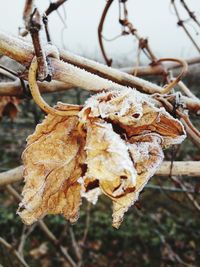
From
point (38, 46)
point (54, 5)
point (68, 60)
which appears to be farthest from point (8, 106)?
point (38, 46)

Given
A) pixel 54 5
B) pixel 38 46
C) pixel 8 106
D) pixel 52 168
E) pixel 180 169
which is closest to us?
pixel 38 46

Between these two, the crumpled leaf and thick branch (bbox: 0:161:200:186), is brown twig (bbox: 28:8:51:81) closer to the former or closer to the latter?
thick branch (bbox: 0:161:200:186)

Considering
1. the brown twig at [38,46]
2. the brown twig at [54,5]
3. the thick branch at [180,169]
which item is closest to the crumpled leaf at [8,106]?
the brown twig at [54,5]

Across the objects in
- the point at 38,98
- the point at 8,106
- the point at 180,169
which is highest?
the point at 38,98

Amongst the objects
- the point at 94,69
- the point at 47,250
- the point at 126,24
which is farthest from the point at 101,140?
the point at 47,250

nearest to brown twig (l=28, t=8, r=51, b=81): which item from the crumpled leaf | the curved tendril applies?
the curved tendril

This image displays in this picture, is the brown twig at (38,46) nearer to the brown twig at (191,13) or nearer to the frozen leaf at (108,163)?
the frozen leaf at (108,163)

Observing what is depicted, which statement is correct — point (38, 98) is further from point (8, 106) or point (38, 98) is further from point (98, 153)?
point (8, 106)

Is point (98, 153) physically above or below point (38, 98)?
below

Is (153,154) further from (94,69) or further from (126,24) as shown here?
(126,24)
